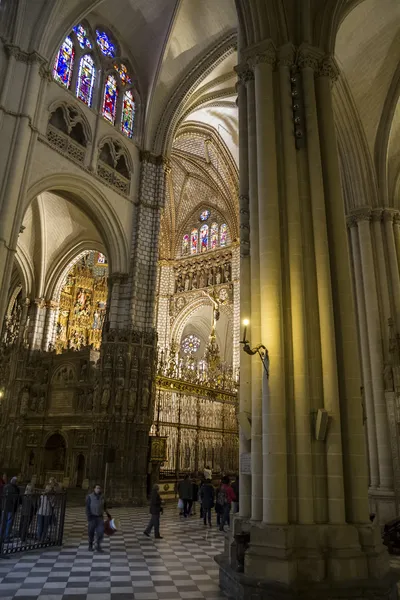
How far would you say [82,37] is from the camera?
18.7 meters

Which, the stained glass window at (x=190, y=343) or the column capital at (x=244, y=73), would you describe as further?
the stained glass window at (x=190, y=343)

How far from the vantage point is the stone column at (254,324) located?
709 cm

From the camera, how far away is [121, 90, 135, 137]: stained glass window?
1995 cm

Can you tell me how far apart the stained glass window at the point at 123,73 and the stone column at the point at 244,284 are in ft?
40.0

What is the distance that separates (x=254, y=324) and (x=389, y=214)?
11.6m

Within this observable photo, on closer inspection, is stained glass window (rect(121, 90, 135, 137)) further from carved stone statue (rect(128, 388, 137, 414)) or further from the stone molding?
carved stone statue (rect(128, 388, 137, 414))

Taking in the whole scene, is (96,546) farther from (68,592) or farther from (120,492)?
(120,492)

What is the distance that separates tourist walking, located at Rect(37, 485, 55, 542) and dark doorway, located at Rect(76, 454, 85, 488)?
30.9 ft

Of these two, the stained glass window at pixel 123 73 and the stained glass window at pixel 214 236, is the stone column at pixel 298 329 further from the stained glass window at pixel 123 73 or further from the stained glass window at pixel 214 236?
the stained glass window at pixel 214 236

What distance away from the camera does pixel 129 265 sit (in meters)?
18.6

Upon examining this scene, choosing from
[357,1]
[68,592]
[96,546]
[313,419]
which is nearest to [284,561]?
[313,419]

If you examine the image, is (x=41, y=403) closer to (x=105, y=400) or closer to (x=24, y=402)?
(x=24, y=402)

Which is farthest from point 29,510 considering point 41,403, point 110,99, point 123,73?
point 123,73

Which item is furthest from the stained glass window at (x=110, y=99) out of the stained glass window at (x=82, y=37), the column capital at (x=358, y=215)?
the column capital at (x=358, y=215)
